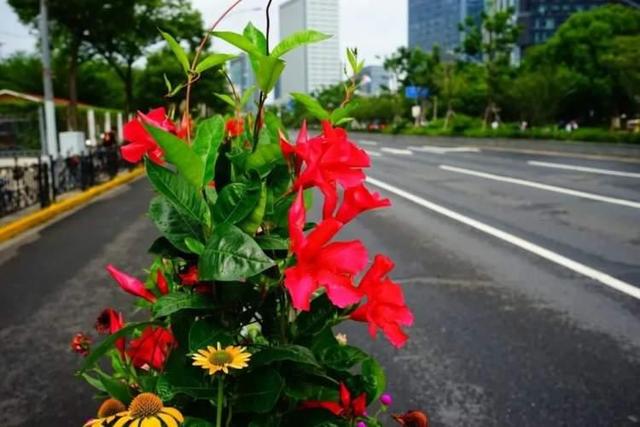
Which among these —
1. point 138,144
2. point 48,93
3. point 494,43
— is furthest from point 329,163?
point 494,43

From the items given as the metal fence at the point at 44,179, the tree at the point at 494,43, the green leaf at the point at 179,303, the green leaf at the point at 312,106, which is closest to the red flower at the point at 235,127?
the green leaf at the point at 312,106

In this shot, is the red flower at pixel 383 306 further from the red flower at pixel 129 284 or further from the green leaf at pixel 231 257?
the red flower at pixel 129 284

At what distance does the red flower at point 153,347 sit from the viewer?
60.1 inches

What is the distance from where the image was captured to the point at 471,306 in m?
5.11

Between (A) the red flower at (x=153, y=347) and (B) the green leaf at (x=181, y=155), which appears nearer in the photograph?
(B) the green leaf at (x=181, y=155)

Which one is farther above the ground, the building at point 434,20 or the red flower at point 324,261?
the building at point 434,20

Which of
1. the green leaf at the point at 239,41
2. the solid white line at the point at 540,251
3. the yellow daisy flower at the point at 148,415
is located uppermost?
the green leaf at the point at 239,41

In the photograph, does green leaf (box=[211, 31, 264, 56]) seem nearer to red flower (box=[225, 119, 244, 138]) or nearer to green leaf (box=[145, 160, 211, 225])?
green leaf (box=[145, 160, 211, 225])

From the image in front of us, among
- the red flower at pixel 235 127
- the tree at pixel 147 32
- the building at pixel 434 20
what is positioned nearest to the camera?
the red flower at pixel 235 127

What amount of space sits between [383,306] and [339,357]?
19cm

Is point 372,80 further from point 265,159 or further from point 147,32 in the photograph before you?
point 147,32

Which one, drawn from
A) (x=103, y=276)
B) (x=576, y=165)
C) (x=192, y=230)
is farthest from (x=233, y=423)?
(x=576, y=165)

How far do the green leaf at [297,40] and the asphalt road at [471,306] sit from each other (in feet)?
7.69

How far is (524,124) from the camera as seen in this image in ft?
113
